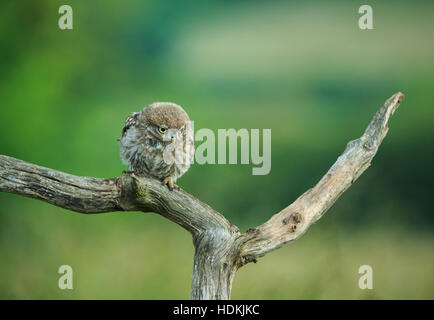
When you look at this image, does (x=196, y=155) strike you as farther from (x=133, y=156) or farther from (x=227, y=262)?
(x=227, y=262)

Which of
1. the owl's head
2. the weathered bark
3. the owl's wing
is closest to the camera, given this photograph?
the weathered bark

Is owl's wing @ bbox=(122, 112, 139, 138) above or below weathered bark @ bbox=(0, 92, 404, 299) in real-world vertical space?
above

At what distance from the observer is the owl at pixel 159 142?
10.1 ft

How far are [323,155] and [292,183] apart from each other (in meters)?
0.48

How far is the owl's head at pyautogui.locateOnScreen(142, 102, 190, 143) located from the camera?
10.0 ft

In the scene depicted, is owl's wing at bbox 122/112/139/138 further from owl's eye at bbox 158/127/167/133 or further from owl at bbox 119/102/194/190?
owl's eye at bbox 158/127/167/133

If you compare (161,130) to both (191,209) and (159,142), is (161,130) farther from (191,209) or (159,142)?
(191,209)

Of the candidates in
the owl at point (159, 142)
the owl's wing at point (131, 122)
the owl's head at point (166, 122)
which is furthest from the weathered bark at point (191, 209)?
the owl's wing at point (131, 122)

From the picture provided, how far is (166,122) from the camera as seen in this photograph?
3.06m

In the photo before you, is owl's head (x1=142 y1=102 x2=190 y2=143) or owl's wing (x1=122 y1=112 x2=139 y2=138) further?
owl's wing (x1=122 y1=112 x2=139 y2=138)

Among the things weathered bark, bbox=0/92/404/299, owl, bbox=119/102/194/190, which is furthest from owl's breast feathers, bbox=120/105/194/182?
weathered bark, bbox=0/92/404/299

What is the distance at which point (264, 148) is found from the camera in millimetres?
4625

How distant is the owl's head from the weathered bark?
40 centimetres

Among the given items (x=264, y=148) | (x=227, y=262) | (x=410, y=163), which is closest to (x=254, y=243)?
(x=227, y=262)
